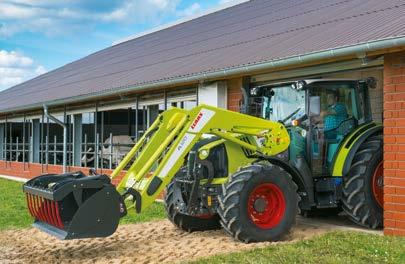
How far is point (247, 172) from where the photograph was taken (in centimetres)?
791

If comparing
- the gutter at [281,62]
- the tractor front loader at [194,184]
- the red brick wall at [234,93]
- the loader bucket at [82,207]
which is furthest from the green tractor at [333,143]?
the loader bucket at [82,207]

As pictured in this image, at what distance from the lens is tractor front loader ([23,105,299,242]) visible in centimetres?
718

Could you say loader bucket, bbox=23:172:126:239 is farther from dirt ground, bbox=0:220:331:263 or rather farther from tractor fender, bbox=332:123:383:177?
tractor fender, bbox=332:123:383:177

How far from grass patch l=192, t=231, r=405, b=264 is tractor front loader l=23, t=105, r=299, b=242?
0.63 m

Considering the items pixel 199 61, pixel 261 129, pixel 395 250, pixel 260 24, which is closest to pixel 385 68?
pixel 261 129

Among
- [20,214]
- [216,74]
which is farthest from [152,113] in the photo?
[20,214]

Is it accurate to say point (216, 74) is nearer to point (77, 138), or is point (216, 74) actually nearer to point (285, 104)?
point (285, 104)

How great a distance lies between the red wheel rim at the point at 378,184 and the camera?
28.8 ft

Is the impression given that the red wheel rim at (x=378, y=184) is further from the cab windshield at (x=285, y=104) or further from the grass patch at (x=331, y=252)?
the cab windshield at (x=285, y=104)

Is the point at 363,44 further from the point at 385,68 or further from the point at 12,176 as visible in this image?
the point at 12,176

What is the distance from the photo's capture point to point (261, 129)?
8695 millimetres

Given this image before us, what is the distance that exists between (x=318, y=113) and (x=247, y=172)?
6.26 ft

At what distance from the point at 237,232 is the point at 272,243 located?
48 cm

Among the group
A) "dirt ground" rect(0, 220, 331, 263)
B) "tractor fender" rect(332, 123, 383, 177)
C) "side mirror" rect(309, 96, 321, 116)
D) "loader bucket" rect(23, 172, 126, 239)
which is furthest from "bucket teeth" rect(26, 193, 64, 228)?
"tractor fender" rect(332, 123, 383, 177)
